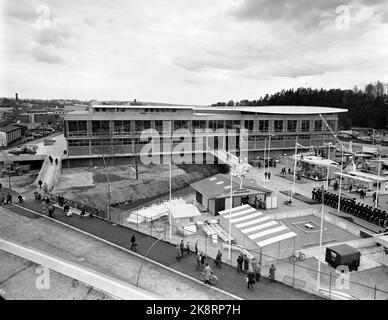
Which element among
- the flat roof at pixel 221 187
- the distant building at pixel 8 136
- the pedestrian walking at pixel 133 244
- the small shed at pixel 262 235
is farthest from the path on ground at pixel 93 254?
the distant building at pixel 8 136

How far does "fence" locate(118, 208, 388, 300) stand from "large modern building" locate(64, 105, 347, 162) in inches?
1053

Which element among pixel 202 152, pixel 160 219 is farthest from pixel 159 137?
pixel 160 219

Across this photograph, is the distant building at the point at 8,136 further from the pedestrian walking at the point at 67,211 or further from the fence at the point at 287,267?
the pedestrian walking at the point at 67,211

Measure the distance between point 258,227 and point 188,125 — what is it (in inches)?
1603

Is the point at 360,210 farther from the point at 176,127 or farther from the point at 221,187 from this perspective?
the point at 176,127

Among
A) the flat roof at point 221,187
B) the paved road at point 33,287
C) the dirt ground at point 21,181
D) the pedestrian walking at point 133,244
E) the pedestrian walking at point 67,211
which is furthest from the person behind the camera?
the dirt ground at point 21,181

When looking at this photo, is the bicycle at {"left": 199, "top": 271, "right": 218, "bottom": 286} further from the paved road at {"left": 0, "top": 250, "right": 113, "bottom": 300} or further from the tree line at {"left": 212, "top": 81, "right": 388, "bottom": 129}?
the tree line at {"left": 212, "top": 81, "right": 388, "bottom": 129}

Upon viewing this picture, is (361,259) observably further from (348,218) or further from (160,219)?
(160,219)

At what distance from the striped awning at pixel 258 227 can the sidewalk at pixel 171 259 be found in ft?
16.1

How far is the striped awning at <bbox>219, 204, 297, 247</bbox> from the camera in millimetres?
24688

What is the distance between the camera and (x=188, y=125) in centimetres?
6481

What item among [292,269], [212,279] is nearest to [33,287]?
[212,279]

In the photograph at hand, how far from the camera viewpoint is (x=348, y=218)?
3431 centimetres

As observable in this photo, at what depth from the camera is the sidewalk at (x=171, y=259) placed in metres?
17.8
